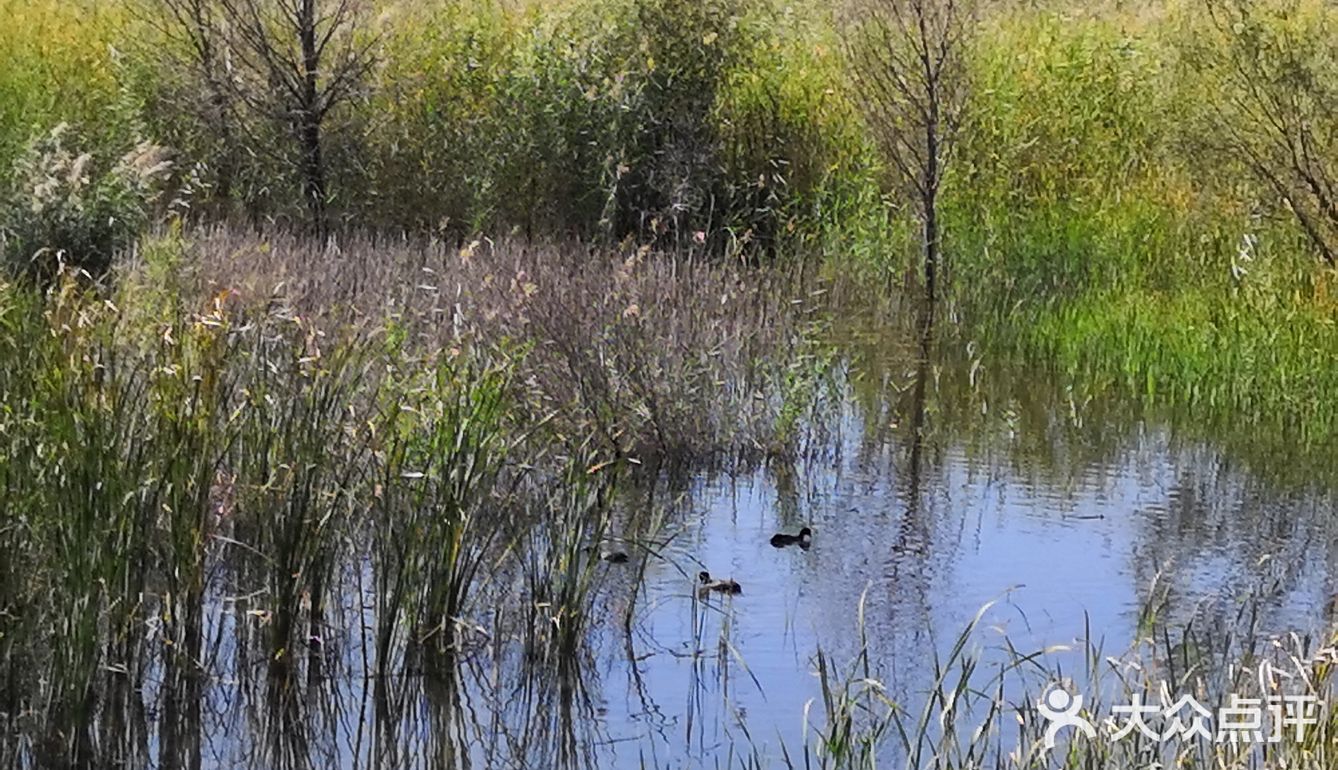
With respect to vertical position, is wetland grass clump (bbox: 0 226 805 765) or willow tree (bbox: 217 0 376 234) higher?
willow tree (bbox: 217 0 376 234)

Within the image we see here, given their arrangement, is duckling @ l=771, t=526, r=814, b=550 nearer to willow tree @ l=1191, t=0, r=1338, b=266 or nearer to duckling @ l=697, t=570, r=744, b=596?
duckling @ l=697, t=570, r=744, b=596

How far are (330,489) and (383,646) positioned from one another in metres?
0.50

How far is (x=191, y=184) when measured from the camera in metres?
11.6

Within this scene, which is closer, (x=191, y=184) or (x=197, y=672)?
(x=197, y=672)

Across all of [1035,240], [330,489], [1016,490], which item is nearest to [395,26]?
[1035,240]

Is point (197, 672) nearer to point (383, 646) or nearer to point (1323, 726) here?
point (383, 646)

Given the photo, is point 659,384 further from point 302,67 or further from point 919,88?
point 302,67

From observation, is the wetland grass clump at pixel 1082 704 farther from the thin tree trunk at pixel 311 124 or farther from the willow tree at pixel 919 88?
the thin tree trunk at pixel 311 124
